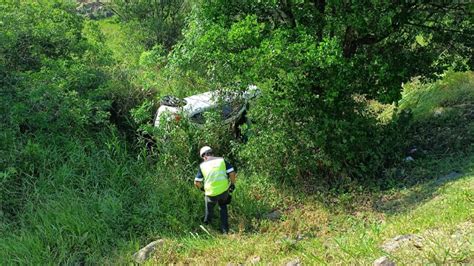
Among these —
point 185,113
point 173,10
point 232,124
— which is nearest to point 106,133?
point 185,113

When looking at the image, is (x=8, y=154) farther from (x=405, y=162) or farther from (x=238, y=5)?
(x=405, y=162)

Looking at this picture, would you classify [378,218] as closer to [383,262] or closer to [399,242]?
[399,242]

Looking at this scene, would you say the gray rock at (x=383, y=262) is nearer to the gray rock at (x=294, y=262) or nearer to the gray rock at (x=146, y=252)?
the gray rock at (x=294, y=262)

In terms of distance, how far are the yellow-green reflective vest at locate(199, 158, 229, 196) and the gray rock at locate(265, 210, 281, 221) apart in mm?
972

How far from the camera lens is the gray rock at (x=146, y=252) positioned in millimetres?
6402

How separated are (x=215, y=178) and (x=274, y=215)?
1314 millimetres

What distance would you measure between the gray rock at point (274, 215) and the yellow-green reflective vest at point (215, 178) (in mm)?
972

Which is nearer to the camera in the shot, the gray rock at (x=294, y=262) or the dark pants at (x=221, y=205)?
the gray rock at (x=294, y=262)

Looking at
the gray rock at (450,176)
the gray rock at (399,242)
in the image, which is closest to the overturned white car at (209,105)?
the gray rock at (450,176)

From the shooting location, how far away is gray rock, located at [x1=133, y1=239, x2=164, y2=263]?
21.0 ft

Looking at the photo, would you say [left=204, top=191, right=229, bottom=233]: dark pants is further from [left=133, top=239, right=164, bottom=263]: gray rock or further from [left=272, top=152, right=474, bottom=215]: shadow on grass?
[left=272, top=152, right=474, bottom=215]: shadow on grass

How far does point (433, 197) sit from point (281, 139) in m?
2.86

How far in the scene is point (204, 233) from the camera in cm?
747

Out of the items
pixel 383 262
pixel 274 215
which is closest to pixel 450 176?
pixel 274 215
